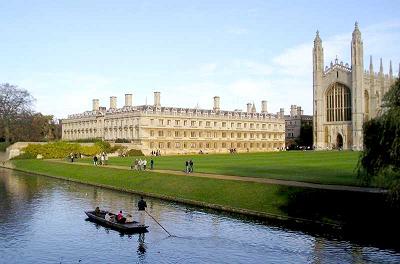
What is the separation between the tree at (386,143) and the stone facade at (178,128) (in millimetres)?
74801

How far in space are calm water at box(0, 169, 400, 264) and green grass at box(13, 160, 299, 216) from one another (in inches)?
85.8

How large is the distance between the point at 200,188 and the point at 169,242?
13684mm

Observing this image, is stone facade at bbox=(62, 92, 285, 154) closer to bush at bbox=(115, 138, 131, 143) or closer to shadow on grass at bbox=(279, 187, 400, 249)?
bush at bbox=(115, 138, 131, 143)

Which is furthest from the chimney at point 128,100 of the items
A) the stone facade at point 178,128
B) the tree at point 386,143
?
the tree at point 386,143

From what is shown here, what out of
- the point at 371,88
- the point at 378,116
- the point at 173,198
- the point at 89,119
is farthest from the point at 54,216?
the point at 371,88

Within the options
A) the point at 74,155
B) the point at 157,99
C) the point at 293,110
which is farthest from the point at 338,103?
the point at 74,155

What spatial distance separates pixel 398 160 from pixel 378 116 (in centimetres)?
263

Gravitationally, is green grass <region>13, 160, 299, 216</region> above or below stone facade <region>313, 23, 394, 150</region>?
below

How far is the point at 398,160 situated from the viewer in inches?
798

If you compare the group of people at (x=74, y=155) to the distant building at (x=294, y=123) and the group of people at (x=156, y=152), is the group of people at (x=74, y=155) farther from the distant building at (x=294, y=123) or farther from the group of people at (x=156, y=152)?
the distant building at (x=294, y=123)

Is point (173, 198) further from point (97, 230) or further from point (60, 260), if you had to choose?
point (60, 260)

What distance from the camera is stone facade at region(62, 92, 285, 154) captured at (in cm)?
10000

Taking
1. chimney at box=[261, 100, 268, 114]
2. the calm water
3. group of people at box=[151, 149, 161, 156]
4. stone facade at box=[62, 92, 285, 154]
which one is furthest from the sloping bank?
chimney at box=[261, 100, 268, 114]

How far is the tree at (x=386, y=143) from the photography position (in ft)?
66.0
